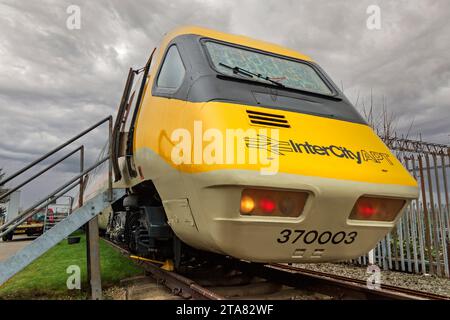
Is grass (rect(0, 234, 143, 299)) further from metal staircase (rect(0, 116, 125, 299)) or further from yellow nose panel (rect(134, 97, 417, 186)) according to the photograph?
yellow nose panel (rect(134, 97, 417, 186))

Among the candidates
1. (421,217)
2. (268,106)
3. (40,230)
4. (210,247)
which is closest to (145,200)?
(210,247)

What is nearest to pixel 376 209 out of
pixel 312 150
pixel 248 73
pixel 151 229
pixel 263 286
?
pixel 312 150

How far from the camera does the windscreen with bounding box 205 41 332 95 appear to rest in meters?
3.96

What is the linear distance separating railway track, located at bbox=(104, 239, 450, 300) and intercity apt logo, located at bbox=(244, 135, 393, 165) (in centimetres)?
128

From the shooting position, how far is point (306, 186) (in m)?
2.80

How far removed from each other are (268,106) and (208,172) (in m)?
1.03

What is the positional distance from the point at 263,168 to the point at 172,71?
1821mm

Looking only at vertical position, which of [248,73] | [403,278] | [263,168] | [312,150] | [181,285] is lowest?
[403,278]

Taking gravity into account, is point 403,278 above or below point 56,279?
below

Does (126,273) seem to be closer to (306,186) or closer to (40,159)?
(40,159)

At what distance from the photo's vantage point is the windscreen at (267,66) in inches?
156

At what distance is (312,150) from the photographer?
10.1ft

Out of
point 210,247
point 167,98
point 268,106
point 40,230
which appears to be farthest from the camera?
point 40,230

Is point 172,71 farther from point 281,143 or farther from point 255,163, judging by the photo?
point 255,163
